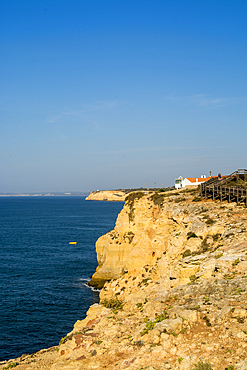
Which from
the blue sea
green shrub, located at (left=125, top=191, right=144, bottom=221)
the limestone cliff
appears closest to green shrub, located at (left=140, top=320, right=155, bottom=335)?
the limestone cliff

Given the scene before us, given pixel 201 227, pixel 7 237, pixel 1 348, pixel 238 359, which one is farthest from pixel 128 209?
pixel 7 237

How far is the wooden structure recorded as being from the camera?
33.5 metres

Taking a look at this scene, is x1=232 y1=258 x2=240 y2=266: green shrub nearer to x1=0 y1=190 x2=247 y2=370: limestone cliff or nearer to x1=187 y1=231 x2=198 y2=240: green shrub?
x1=0 y1=190 x2=247 y2=370: limestone cliff

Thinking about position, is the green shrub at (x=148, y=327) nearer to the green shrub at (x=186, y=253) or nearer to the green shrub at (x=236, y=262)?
the green shrub at (x=236, y=262)

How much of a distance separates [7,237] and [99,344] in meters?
75.7

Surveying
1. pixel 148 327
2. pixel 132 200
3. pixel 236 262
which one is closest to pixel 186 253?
pixel 236 262

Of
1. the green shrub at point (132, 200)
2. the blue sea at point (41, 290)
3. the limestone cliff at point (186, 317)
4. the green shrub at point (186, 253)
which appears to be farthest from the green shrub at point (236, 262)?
the green shrub at point (132, 200)

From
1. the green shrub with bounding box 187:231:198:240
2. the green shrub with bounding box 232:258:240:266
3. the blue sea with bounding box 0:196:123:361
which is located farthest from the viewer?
the blue sea with bounding box 0:196:123:361

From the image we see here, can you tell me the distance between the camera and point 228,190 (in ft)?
119

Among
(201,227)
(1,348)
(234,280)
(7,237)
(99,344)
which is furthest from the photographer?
(7,237)

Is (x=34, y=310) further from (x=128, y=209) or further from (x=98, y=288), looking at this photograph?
(x=128, y=209)

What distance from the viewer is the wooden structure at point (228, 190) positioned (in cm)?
3346

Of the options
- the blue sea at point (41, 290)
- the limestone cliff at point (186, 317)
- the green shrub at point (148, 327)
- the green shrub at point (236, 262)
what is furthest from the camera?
the blue sea at point (41, 290)

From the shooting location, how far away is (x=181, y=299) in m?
17.4
